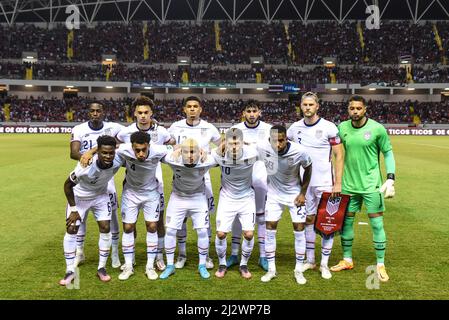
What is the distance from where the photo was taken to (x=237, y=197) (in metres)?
5.63

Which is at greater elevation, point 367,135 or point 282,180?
point 367,135

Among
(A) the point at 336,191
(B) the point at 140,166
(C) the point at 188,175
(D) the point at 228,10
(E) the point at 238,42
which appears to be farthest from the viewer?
(D) the point at 228,10

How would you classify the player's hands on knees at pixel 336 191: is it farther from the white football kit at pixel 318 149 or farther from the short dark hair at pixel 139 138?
the short dark hair at pixel 139 138

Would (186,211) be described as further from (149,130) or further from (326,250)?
(326,250)

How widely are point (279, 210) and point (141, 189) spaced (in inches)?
73.5

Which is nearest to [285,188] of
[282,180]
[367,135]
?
[282,180]

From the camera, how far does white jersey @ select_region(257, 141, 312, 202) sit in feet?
17.7

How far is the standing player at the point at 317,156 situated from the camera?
572 centimetres

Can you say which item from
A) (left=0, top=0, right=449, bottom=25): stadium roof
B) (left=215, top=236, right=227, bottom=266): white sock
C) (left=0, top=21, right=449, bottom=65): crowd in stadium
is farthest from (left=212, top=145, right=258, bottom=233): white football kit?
(left=0, top=0, right=449, bottom=25): stadium roof

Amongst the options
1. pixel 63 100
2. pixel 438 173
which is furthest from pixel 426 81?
pixel 63 100

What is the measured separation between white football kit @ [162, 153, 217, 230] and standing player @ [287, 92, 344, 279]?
1420 mm

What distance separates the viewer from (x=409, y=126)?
44219 mm

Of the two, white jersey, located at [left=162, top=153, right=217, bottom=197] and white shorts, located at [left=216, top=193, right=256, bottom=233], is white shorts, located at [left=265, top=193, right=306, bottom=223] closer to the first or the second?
white shorts, located at [left=216, top=193, right=256, bottom=233]
